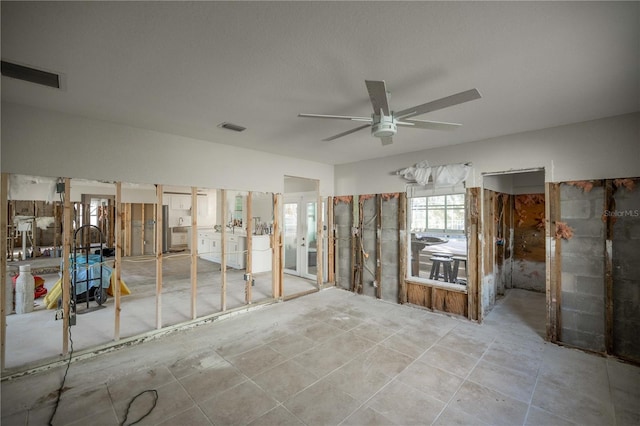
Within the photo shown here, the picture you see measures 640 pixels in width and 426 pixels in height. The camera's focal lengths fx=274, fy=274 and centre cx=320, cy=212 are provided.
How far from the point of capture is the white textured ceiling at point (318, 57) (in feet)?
5.26

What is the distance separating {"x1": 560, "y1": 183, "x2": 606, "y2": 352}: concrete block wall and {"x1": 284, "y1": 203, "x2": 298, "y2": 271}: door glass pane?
206 inches

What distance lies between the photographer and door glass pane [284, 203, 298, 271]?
7.19 metres

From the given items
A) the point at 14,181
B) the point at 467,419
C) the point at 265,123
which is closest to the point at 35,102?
the point at 14,181

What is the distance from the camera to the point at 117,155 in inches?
136

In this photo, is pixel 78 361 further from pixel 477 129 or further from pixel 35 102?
pixel 477 129

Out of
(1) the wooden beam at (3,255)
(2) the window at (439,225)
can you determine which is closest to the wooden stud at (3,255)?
(1) the wooden beam at (3,255)

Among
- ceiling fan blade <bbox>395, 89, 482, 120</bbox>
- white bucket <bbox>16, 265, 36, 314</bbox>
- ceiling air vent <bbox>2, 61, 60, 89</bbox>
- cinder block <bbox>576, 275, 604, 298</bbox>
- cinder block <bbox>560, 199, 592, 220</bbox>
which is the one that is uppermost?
ceiling air vent <bbox>2, 61, 60, 89</bbox>

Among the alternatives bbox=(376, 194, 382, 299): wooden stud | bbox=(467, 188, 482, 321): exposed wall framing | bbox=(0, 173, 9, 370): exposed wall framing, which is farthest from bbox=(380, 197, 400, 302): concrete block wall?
bbox=(0, 173, 9, 370): exposed wall framing

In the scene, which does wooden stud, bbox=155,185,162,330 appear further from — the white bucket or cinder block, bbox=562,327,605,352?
cinder block, bbox=562,327,605,352

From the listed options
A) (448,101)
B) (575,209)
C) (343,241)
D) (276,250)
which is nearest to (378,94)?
(448,101)

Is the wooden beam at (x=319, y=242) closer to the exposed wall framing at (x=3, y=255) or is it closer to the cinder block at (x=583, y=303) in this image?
the cinder block at (x=583, y=303)

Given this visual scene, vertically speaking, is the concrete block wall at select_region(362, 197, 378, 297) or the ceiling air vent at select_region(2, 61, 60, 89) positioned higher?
the ceiling air vent at select_region(2, 61, 60, 89)

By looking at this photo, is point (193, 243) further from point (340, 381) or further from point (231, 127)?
point (340, 381)

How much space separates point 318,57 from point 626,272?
417cm
